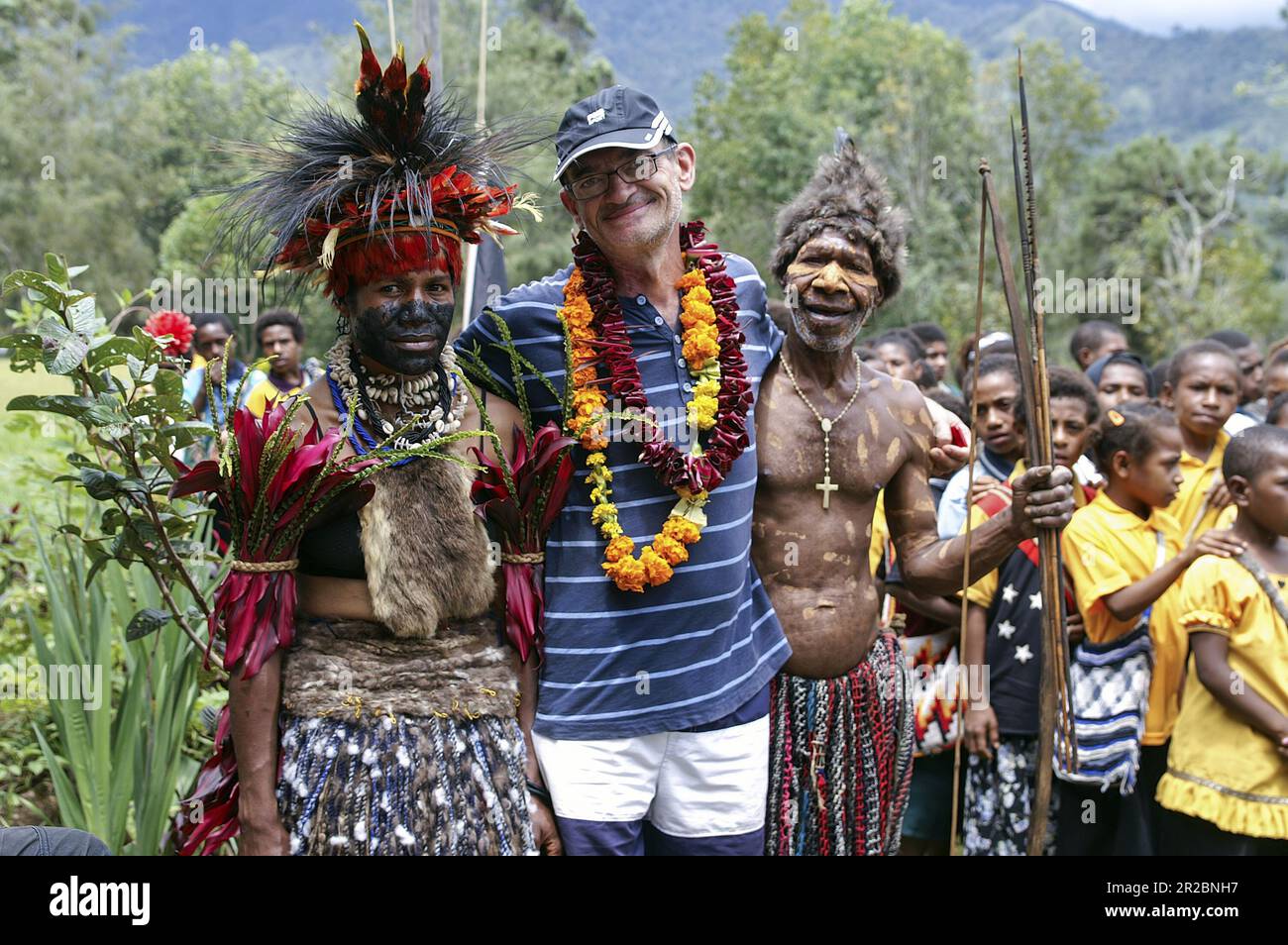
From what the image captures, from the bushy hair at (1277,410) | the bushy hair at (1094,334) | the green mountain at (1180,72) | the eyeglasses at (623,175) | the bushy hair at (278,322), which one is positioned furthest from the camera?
the green mountain at (1180,72)

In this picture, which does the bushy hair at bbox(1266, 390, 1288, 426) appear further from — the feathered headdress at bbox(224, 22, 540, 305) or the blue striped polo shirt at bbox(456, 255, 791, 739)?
the feathered headdress at bbox(224, 22, 540, 305)

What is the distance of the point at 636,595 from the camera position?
2.83 metres

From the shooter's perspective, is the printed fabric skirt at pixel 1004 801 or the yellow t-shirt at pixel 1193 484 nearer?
the printed fabric skirt at pixel 1004 801

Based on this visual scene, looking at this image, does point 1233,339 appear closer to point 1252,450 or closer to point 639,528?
point 1252,450

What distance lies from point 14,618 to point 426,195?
3.46m

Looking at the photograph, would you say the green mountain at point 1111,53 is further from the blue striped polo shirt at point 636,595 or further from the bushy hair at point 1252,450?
the blue striped polo shirt at point 636,595

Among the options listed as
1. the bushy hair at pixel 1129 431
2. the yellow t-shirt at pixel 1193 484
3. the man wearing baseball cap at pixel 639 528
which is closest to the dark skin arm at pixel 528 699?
the man wearing baseball cap at pixel 639 528

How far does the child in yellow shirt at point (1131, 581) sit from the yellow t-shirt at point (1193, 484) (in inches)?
21.2

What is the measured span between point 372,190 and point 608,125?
59 centimetres

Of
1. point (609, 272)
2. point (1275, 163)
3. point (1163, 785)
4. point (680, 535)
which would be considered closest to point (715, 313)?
point (609, 272)

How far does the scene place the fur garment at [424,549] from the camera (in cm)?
256

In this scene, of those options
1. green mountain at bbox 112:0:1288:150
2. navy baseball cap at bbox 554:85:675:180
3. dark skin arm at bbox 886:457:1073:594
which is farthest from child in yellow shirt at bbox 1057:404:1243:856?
green mountain at bbox 112:0:1288:150

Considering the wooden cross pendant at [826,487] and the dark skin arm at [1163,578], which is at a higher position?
the wooden cross pendant at [826,487]

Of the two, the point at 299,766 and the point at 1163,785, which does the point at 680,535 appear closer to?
the point at 299,766
